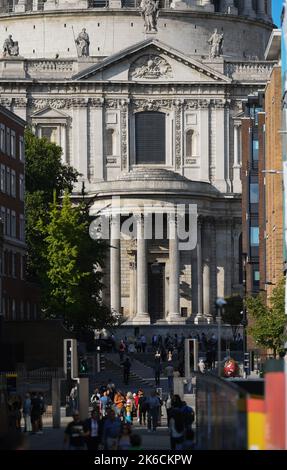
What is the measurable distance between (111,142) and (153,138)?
3760 mm

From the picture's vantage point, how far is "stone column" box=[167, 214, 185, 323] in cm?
16612

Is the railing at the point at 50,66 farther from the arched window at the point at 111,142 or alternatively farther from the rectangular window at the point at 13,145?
the rectangular window at the point at 13,145

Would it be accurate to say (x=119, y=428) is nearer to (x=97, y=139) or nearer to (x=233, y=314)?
(x=233, y=314)

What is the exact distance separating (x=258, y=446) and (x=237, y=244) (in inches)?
5697

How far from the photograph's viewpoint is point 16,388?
8288cm

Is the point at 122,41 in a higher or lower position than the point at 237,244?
higher

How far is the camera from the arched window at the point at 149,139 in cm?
17862

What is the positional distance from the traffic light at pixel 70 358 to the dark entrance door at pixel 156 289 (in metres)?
83.5

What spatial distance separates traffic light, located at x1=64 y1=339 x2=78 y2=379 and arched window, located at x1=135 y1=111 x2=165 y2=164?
304 feet

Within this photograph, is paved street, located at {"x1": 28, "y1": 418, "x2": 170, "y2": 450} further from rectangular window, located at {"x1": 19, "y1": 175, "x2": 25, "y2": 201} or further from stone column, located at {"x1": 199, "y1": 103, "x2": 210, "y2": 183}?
stone column, located at {"x1": 199, "y1": 103, "x2": 210, "y2": 183}

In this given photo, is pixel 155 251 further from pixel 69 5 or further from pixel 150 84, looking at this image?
pixel 69 5

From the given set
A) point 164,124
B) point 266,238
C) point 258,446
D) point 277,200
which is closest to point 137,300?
point 164,124

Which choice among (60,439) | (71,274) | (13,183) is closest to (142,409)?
(60,439)

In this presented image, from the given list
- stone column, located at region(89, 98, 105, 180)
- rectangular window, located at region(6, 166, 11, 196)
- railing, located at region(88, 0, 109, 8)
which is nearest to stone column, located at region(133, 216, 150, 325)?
stone column, located at region(89, 98, 105, 180)
